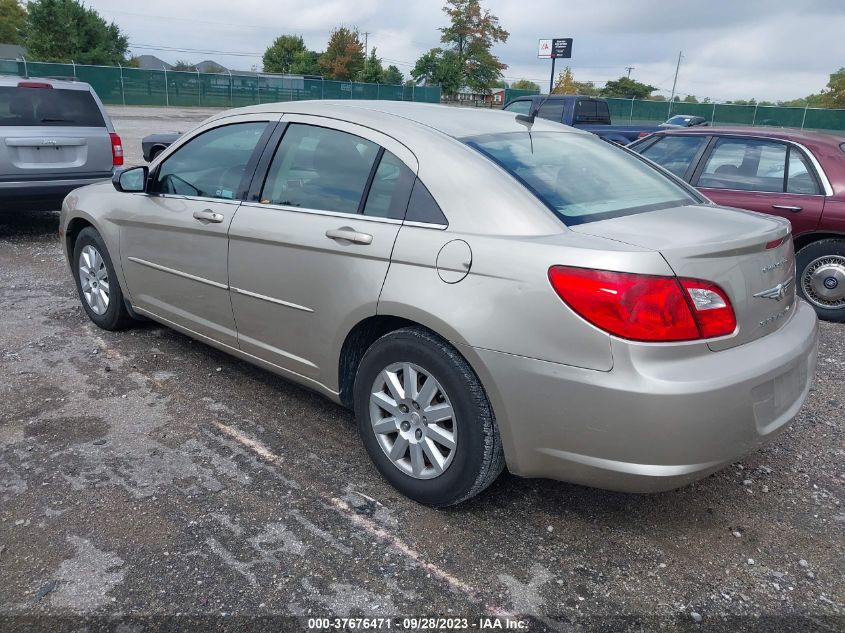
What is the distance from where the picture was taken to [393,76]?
67500 mm

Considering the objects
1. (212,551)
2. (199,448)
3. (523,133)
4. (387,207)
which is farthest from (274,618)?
(523,133)

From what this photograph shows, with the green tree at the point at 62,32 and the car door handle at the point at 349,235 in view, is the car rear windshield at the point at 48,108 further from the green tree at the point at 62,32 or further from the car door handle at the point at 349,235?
the green tree at the point at 62,32

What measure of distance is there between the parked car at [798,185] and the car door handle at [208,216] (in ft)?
14.4

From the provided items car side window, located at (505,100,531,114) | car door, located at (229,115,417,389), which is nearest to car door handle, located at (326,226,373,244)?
car door, located at (229,115,417,389)

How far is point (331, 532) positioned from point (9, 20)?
8887cm

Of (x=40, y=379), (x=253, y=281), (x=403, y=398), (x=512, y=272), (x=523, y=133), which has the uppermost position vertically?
(x=523, y=133)

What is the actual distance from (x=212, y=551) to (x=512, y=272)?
5.17 feet

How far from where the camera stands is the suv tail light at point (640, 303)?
234 centimetres

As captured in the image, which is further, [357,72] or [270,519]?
[357,72]

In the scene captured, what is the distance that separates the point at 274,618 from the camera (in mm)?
2344

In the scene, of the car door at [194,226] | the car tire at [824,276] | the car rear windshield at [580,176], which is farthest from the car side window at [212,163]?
the car tire at [824,276]

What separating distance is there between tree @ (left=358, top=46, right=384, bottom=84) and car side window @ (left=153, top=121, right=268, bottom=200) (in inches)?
2248

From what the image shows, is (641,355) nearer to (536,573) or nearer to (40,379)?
(536,573)

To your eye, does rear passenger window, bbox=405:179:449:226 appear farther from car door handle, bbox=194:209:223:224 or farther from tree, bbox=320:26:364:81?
tree, bbox=320:26:364:81
